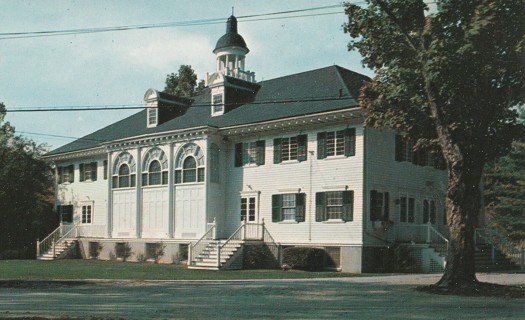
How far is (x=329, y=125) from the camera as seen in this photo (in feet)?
102

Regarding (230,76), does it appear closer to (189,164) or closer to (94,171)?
(189,164)

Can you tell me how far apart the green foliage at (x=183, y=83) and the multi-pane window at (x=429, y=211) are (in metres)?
33.5

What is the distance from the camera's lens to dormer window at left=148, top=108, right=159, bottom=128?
1601 inches

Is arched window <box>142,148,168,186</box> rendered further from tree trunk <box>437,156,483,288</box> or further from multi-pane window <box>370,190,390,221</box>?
tree trunk <box>437,156,483,288</box>

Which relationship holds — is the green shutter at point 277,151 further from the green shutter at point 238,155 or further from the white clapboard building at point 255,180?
the green shutter at point 238,155

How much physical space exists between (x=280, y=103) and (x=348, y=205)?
7.41 metres

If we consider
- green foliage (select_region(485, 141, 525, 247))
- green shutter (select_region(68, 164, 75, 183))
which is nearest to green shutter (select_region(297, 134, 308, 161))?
green shutter (select_region(68, 164, 75, 183))

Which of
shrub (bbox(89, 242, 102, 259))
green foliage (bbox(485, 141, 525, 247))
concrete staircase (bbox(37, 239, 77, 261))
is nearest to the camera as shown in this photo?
shrub (bbox(89, 242, 102, 259))

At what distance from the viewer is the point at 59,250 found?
1693 inches

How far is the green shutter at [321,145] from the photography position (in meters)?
31.4

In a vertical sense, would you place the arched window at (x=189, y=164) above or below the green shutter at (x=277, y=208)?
above

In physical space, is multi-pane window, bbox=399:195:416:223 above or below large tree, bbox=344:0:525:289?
below

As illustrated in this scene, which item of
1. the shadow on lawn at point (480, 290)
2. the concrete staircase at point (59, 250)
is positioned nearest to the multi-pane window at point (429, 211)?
the shadow on lawn at point (480, 290)

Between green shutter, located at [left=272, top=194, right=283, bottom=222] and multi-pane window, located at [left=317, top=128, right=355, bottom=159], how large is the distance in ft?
10.5
